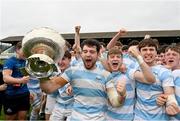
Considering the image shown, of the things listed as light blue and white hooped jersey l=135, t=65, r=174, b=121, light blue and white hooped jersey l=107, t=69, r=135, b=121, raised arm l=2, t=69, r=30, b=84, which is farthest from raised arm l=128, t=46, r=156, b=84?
raised arm l=2, t=69, r=30, b=84

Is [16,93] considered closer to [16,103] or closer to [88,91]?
[16,103]

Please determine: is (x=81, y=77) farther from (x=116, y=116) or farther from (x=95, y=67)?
(x=116, y=116)

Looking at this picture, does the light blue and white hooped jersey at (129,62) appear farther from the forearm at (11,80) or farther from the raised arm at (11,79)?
the forearm at (11,80)

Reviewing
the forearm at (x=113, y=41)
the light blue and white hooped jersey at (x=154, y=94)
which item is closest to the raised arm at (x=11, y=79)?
the forearm at (x=113, y=41)

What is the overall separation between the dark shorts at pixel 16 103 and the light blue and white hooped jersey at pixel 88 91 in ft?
9.90

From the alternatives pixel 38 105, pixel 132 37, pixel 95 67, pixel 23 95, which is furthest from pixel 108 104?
pixel 132 37

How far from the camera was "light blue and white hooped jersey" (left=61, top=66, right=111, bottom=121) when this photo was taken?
5.79 meters

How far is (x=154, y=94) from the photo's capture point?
5902 millimetres

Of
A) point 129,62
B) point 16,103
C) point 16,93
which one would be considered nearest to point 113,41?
point 129,62

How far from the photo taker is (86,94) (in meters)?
5.79

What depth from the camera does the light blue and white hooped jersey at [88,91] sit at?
19.0 feet

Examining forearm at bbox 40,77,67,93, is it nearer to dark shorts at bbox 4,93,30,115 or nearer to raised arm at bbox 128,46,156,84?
raised arm at bbox 128,46,156,84

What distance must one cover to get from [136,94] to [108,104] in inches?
16.1

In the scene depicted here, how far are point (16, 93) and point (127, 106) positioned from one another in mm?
3116
